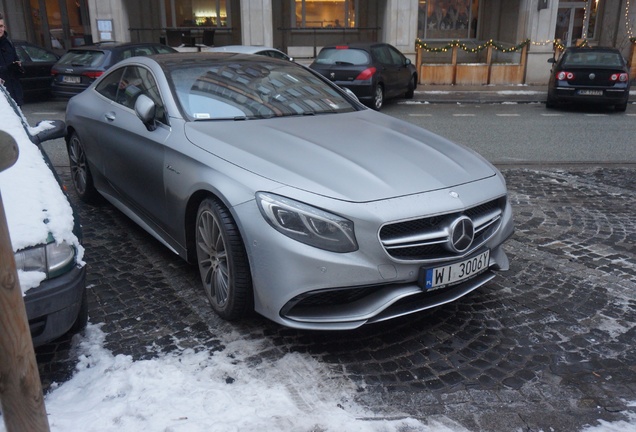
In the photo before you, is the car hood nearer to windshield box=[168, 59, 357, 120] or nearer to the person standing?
windshield box=[168, 59, 357, 120]

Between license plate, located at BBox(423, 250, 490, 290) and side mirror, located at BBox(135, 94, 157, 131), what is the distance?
7.37ft

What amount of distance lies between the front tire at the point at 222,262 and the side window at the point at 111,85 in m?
2.11

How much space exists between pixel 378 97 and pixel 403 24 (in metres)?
6.93

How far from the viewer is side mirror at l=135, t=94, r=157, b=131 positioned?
13.8 feet

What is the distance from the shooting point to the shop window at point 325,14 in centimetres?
2433

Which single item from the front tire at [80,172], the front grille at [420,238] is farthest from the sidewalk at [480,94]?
the front grille at [420,238]

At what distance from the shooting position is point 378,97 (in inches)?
555

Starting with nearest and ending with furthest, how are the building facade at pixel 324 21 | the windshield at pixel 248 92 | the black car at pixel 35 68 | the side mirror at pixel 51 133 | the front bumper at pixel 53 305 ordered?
the front bumper at pixel 53 305
the side mirror at pixel 51 133
the windshield at pixel 248 92
the black car at pixel 35 68
the building facade at pixel 324 21

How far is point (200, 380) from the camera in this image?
3092mm

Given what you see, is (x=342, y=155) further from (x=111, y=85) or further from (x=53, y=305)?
(x=111, y=85)

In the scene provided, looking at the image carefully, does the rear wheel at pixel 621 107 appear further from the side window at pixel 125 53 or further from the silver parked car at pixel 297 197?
the silver parked car at pixel 297 197

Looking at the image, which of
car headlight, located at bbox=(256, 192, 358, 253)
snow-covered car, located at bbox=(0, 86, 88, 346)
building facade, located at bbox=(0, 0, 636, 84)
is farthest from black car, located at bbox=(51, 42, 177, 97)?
car headlight, located at bbox=(256, 192, 358, 253)

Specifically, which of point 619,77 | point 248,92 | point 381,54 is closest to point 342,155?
point 248,92

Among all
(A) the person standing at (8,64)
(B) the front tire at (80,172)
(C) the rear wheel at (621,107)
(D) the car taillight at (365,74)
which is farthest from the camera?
(C) the rear wheel at (621,107)
